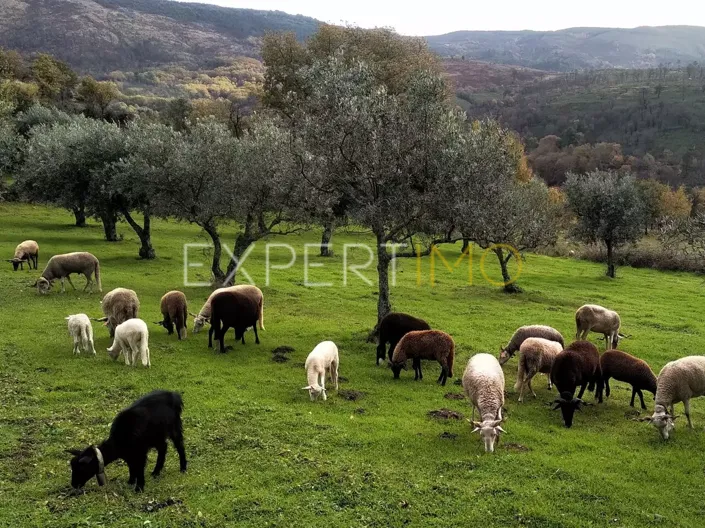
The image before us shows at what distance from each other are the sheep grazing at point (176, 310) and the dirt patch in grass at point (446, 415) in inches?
432

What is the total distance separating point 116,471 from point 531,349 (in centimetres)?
1215

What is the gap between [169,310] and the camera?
21.3 m

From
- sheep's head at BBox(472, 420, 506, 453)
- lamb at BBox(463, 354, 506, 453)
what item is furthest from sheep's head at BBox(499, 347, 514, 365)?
sheep's head at BBox(472, 420, 506, 453)

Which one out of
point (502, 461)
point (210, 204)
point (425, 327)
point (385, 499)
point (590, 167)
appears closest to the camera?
point (385, 499)

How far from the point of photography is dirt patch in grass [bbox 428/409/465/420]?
14.8 m

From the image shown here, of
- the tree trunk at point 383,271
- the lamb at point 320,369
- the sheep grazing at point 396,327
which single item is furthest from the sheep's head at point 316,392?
the tree trunk at point 383,271

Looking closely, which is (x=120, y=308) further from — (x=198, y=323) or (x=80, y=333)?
(x=198, y=323)

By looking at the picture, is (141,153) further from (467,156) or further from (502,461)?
(502,461)

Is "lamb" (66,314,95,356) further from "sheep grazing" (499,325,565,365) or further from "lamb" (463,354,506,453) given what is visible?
"sheep grazing" (499,325,565,365)


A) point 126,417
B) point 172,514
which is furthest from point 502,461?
point 126,417

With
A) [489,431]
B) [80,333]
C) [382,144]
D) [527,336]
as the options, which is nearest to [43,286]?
[80,333]

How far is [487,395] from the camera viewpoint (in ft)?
45.4

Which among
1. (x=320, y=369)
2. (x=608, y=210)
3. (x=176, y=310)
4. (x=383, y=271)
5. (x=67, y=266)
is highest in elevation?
(x=608, y=210)

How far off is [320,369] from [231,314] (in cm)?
580
